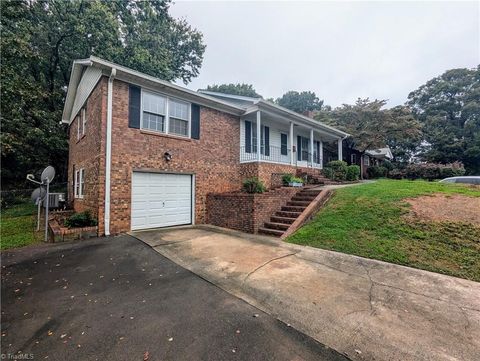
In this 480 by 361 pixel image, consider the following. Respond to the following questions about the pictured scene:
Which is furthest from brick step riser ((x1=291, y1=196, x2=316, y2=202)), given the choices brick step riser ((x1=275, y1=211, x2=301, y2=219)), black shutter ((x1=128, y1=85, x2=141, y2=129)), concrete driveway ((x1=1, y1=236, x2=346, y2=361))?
black shutter ((x1=128, y1=85, x2=141, y2=129))

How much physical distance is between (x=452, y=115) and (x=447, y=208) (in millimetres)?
34558

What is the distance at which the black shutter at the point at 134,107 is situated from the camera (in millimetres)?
7507

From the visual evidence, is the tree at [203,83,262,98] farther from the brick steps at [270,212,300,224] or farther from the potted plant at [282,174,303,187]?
the brick steps at [270,212,300,224]

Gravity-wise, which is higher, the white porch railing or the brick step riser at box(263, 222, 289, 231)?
the white porch railing

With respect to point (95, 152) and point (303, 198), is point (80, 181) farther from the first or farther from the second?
point (303, 198)

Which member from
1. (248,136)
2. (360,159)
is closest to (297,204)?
(248,136)

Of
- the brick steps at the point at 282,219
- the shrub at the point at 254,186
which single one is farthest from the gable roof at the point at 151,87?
the brick steps at the point at 282,219

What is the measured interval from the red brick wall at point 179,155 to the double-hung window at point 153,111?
1.32ft

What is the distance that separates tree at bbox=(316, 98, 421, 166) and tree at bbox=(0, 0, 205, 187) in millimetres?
16213

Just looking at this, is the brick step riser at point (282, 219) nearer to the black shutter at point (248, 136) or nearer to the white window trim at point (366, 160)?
the black shutter at point (248, 136)

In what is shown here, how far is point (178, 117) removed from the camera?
8.77 metres

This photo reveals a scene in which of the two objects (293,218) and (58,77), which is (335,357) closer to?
(293,218)

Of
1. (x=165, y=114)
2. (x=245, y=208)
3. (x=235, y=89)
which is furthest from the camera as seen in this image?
(x=235, y=89)

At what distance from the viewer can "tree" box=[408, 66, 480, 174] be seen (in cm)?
2483
